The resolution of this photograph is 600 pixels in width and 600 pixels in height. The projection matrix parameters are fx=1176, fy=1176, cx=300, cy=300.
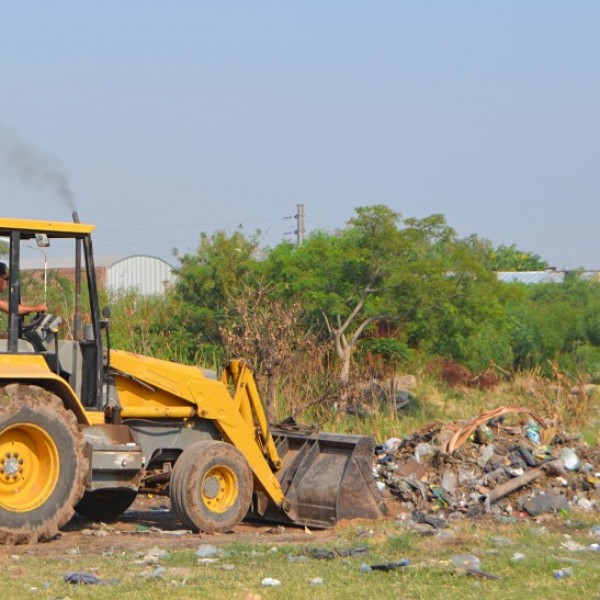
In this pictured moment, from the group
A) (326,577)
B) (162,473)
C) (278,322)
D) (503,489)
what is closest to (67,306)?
(278,322)

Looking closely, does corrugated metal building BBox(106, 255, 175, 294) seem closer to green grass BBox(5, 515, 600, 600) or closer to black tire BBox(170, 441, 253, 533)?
black tire BBox(170, 441, 253, 533)

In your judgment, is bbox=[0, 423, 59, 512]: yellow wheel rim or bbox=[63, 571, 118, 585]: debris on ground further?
bbox=[0, 423, 59, 512]: yellow wheel rim

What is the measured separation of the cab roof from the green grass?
2.83 meters

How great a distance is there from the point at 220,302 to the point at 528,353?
1016 cm

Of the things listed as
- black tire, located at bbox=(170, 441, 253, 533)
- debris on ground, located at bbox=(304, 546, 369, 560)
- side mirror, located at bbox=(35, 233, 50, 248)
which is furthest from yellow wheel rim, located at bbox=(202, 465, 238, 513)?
side mirror, located at bbox=(35, 233, 50, 248)

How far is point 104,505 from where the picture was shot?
40.3 ft

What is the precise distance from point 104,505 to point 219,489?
4.64ft

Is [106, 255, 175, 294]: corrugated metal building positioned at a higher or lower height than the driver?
higher

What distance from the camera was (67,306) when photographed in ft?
57.4

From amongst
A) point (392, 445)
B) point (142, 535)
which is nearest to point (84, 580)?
point (142, 535)

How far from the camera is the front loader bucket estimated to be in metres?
12.0

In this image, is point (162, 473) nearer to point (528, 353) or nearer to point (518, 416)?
point (518, 416)

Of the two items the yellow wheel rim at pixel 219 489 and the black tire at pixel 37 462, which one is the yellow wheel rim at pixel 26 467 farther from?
the yellow wheel rim at pixel 219 489

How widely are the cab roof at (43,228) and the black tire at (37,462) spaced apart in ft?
4.68
